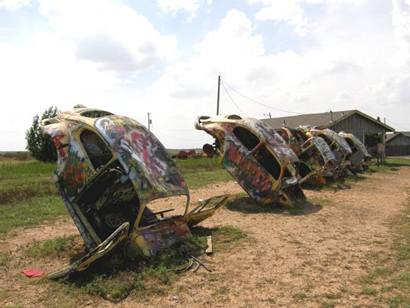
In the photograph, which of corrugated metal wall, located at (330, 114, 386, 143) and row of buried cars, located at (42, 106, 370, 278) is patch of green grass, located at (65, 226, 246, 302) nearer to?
row of buried cars, located at (42, 106, 370, 278)

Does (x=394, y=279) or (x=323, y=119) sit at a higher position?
(x=323, y=119)

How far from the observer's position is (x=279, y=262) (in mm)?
7223

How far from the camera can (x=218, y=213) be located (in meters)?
11.4

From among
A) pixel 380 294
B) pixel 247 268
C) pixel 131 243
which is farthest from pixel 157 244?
pixel 380 294

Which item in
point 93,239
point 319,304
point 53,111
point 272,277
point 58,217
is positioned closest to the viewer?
point 319,304

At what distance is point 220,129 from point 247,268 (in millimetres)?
6316

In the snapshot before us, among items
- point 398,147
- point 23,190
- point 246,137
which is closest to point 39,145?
point 23,190

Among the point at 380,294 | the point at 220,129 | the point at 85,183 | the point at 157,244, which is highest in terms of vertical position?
the point at 220,129

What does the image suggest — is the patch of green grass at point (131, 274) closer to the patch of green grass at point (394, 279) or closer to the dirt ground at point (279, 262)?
the dirt ground at point (279, 262)

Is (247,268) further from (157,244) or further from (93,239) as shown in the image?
(93,239)

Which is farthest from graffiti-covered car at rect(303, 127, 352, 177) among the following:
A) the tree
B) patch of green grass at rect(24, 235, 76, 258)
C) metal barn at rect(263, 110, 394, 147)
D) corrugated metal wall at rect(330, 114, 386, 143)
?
the tree

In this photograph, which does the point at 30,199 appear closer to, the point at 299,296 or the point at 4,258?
the point at 4,258

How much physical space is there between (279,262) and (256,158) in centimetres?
583

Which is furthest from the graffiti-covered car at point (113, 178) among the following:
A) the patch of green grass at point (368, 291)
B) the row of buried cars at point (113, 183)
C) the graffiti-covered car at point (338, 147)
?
the graffiti-covered car at point (338, 147)
